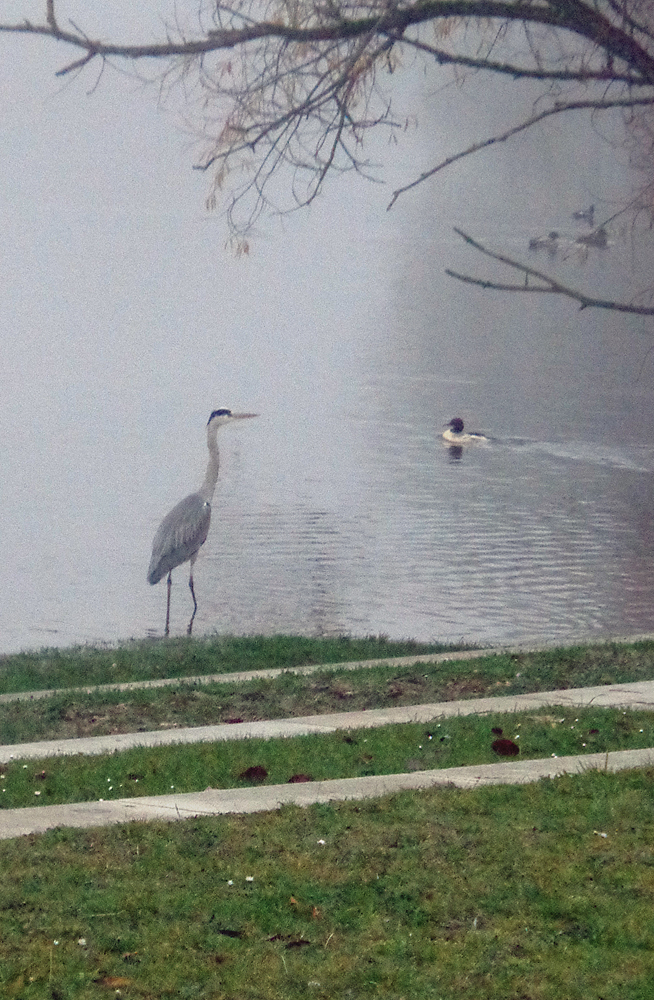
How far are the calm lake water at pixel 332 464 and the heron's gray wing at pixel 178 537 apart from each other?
918 mm

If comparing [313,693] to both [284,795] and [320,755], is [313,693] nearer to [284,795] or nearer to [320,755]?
[320,755]

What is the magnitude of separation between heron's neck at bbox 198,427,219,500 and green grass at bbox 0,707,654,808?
799cm

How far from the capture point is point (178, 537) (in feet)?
51.1

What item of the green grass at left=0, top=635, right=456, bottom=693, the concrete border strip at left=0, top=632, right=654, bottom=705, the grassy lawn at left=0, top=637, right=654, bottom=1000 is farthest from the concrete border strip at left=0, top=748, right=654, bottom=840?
the green grass at left=0, top=635, right=456, bottom=693

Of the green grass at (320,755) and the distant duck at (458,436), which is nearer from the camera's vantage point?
the green grass at (320,755)

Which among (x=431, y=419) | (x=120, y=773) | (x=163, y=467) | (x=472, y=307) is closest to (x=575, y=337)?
(x=472, y=307)

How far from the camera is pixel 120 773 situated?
7379mm

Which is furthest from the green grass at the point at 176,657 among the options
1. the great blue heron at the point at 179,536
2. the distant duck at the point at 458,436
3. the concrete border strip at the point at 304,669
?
the distant duck at the point at 458,436

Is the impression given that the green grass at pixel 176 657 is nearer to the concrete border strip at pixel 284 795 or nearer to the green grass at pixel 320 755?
the green grass at pixel 320 755

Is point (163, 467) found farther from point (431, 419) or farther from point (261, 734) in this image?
point (261, 734)

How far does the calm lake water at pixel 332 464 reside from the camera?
56.6 ft

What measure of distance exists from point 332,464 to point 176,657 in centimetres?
1744

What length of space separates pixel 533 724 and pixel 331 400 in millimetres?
31317

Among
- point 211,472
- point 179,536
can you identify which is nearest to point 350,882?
point 179,536
